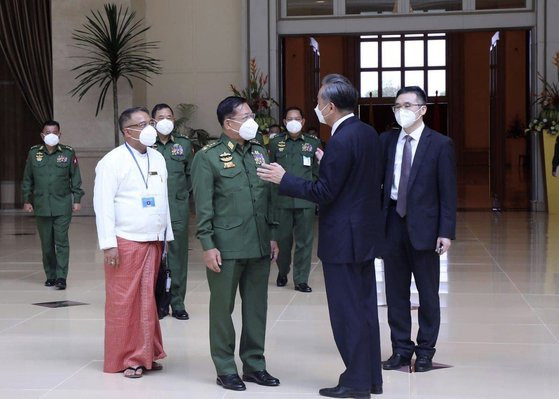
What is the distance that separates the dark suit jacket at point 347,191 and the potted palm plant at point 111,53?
438 inches

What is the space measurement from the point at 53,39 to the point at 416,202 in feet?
39.6

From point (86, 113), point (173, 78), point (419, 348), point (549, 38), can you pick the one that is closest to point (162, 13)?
point (173, 78)

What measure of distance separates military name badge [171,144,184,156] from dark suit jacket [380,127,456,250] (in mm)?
2525

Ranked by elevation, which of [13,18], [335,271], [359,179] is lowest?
[335,271]

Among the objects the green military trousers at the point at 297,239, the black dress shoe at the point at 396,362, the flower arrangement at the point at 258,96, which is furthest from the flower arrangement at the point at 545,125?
the black dress shoe at the point at 396,362

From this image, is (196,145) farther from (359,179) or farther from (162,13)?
(359,179)

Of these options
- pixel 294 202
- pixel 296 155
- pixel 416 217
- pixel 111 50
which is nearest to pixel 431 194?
pixel 416 217

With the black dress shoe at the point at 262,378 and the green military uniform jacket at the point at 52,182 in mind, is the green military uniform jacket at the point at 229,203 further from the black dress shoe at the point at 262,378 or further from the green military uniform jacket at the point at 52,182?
the green military uniform jacket at the point at 52,182

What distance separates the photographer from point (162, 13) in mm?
16734

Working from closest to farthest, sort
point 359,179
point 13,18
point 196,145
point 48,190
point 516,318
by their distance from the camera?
1. point 359,179
2. point 516,318
3. point 48,190
4. point 196,145
5. point 13,18

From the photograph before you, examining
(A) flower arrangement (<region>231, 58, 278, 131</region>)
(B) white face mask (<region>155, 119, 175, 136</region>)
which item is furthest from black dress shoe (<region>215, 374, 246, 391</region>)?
(A) flower arrangement (<region>231, 58, 278, 131</region>)

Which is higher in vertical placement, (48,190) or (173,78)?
(173,78)

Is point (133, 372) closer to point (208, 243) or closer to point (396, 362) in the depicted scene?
point (208, 243)

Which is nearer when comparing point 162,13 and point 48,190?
point 48,190
